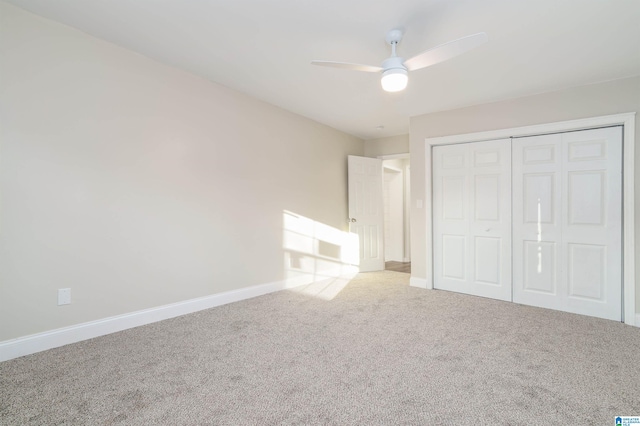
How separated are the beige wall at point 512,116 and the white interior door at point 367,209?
1173 millimetres

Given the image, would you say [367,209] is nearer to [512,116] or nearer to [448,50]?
[512,116]

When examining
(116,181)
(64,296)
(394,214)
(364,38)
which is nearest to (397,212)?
(394,214)

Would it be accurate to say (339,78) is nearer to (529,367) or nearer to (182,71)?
(182,71)

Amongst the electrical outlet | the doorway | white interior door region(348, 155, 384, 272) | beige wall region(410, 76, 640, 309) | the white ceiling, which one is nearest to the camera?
the white ceiling

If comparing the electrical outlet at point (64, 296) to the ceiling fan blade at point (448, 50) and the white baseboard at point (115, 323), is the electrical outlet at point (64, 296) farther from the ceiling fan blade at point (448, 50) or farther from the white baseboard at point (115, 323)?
the ceiling fan blade at point (448, 50)

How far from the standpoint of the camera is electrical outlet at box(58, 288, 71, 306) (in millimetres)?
2443

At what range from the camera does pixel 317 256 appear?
15.7ft

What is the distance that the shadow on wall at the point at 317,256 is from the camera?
4324 millimetres

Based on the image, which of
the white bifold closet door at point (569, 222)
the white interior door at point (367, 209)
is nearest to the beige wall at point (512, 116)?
the white bifold closet door at point (569, 222)

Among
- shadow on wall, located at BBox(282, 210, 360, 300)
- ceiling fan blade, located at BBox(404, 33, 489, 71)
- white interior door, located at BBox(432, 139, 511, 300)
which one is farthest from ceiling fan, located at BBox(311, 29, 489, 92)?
shadow on wall, located at BBox(282, 210, 360, 300)

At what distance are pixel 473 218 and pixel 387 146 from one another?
88.7 inches

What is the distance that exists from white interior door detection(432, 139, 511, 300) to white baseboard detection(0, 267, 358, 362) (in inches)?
95.0

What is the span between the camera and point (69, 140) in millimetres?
2471

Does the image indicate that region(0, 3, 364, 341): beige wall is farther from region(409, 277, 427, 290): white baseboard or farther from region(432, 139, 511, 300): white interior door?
region(432, 139, 511, 300): white interior door
